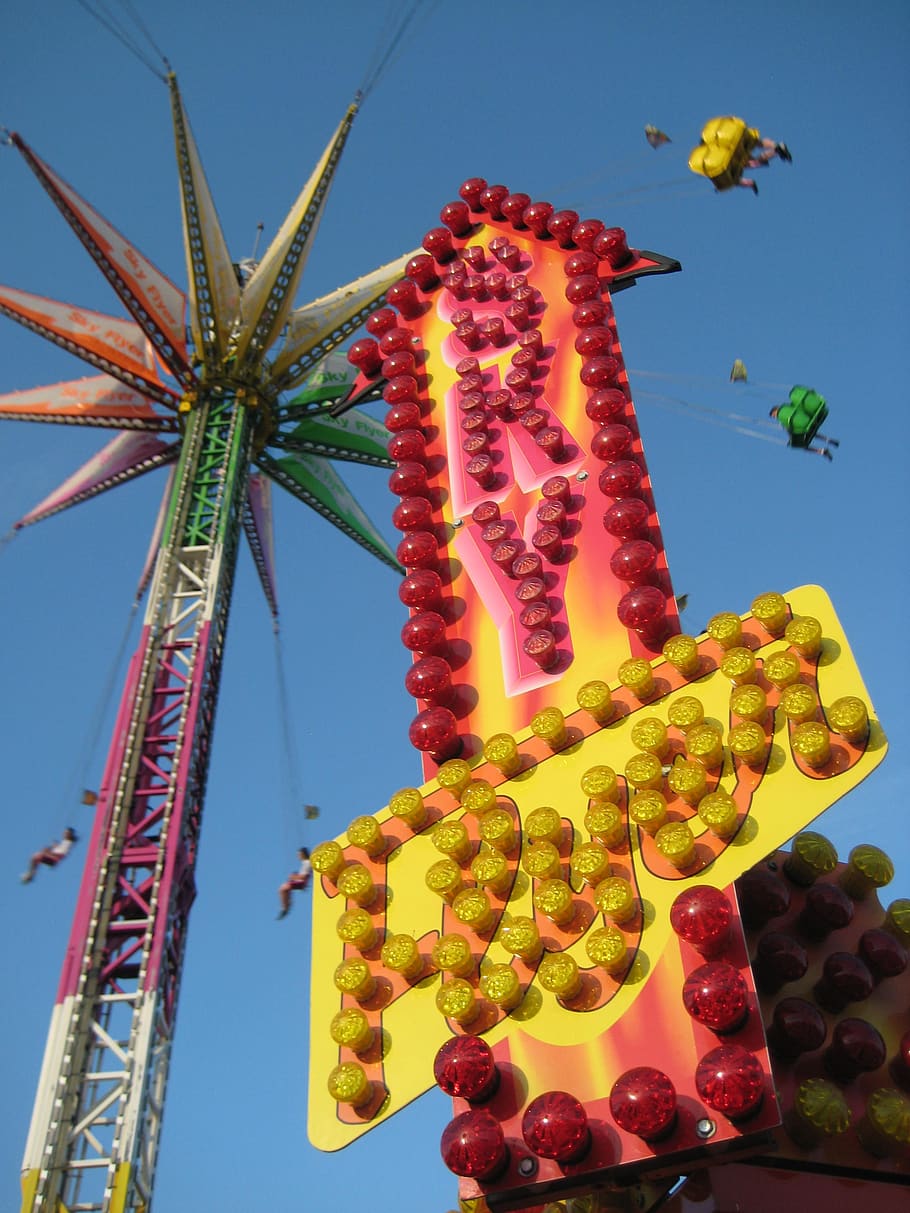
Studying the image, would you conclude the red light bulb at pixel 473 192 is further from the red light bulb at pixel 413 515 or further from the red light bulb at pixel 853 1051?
the red light bulb at pixel 853 1051

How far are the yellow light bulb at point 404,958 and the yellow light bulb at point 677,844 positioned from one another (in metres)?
1.56

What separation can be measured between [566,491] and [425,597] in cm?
133

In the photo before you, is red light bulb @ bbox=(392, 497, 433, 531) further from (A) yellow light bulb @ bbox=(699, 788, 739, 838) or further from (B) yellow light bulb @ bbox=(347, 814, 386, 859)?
(A) yellow light bulb @ bbox=(699, 788, 739, 838)

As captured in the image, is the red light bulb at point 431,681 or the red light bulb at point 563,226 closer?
the red light bulb at point 431,681

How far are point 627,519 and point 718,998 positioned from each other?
3.45 m

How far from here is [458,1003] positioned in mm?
5922

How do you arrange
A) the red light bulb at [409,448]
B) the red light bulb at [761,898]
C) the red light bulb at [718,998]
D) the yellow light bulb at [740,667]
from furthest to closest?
the red light bulb at [409,448] → the red light bulb at [761,898] → the yellow light bulb at [740,667] → the red light bulb at [718,998]

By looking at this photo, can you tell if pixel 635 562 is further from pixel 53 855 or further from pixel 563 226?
pixel 53 855

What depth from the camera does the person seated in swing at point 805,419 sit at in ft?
28.4

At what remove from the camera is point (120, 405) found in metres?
19.6

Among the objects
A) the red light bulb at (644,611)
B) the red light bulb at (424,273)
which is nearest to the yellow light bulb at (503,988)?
the red light bulb at (644,611)

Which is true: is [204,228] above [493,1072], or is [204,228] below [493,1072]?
above

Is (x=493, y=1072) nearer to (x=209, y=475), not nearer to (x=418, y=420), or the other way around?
(x=418, y=420)

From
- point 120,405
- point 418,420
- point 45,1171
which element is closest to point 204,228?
point 120,405
